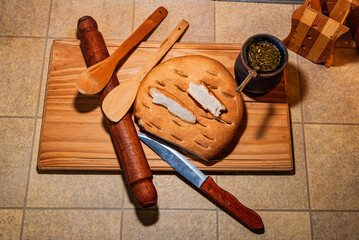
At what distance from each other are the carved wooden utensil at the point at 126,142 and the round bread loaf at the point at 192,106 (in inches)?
2.0

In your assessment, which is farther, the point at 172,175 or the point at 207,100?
the point at 172,175

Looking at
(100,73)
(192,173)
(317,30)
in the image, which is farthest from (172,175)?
(317,30)

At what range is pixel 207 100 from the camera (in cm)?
74

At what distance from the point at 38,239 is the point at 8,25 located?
2.11 feet

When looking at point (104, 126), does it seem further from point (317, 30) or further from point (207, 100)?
point (317, 30)

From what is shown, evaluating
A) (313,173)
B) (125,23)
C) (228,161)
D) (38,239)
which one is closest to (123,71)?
(125,23)

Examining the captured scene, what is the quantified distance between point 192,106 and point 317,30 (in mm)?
408

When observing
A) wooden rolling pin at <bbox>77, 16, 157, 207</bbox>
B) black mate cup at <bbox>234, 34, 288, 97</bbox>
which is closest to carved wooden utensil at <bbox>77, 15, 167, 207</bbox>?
wooden rolling pin at <bbox>77, 16, 157, 207</bbox>

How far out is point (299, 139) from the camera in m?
0.93

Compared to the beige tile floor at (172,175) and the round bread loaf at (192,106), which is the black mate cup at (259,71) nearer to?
the round bread loaf at (192,106)

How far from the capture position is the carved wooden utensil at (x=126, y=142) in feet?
2.35

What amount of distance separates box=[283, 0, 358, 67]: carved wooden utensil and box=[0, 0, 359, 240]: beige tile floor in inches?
2.1

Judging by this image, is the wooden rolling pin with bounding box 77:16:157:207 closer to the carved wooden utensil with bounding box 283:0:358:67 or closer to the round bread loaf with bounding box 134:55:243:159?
the round bread loaf with bounding box 134:55:243:159

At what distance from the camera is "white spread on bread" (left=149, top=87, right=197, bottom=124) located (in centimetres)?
74
